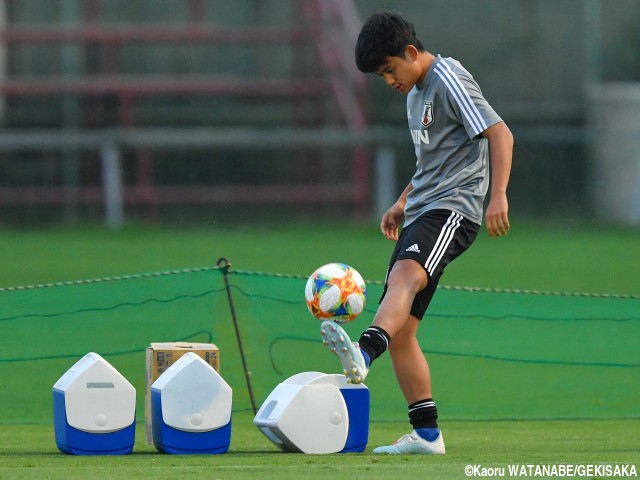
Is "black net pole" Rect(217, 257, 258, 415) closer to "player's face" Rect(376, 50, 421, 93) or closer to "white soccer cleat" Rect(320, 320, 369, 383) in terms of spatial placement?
"player's face" Rect(376, 50, 421, 93)

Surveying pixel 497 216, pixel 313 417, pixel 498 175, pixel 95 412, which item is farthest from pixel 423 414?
pixel 95 412

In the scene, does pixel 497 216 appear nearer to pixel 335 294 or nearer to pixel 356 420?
pixel 335 294

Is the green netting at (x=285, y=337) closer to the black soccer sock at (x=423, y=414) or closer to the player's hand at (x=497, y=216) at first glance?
the black soccer sock at (x=423, y=414)

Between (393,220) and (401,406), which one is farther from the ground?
(393,220)

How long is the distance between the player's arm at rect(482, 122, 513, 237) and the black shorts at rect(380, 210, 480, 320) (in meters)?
0.17

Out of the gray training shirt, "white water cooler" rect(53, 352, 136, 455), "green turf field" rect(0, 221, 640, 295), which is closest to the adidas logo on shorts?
the gray training shirt

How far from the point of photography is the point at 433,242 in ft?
19.0

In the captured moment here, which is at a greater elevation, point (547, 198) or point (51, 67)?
point (51, 67)

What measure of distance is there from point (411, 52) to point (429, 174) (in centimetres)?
51

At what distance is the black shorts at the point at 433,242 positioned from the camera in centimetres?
578

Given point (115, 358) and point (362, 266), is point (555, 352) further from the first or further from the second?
point (362, 266)

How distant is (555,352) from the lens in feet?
26.2

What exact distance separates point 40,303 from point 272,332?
1227 millimetres

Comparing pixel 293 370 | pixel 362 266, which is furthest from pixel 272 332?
pixel 362 266
